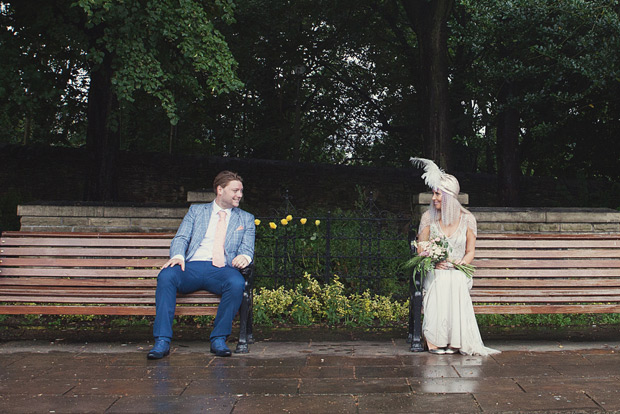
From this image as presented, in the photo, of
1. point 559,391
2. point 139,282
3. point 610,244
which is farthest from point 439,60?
point 559,391

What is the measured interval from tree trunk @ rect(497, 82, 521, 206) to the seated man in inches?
495

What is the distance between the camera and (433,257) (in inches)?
232

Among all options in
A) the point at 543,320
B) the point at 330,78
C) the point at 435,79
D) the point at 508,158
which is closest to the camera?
the point at 543,320

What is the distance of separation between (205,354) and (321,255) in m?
2.78

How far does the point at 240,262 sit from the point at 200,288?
1.34ft

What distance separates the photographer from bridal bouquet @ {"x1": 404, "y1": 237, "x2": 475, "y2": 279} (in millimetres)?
5871

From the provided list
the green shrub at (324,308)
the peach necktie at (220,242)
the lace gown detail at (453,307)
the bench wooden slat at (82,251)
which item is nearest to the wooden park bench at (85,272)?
the bench wooden slat at (82,251)

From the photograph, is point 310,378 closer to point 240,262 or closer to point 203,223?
point 240,262

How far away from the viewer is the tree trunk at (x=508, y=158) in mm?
17578

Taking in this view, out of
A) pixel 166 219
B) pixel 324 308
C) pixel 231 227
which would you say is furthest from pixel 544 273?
pixel 166 219

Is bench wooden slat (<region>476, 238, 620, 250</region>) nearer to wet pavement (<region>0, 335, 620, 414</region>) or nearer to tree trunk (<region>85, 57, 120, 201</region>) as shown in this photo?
wet pavement (<region>0, 335, 620, 414</region>)

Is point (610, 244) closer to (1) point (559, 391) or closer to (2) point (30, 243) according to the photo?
(1) point (559, 391)

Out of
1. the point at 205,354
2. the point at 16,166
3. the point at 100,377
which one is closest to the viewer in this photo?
the point at 100,377

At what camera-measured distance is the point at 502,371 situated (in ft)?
16.7
